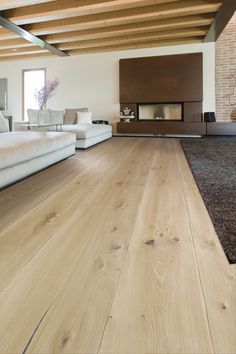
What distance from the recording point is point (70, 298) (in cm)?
104

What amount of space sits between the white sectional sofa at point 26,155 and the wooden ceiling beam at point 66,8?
250 cm

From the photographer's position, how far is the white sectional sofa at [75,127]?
16.5 ft

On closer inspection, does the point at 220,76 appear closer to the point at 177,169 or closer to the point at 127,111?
the point at 127,111

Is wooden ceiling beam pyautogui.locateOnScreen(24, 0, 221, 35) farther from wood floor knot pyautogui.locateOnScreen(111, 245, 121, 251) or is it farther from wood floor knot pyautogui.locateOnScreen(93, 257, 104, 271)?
wood floor knot pyautogui.locateOnScreen(93, 257, 104, 271)

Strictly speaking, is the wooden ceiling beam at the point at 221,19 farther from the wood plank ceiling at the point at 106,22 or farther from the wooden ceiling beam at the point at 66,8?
the wooden ceiling beam at the point at 66,8

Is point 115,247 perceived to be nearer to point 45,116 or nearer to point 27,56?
point 45,116

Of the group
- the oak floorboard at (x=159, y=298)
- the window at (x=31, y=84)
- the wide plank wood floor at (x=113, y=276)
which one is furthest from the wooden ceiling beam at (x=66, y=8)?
the oak floorboard at (x=159, y=298)

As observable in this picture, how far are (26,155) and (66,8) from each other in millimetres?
3412

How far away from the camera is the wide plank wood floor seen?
0.85 meters

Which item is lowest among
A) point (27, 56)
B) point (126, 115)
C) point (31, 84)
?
point (126, 115)

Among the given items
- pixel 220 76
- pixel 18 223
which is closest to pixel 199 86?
pixel 220 76

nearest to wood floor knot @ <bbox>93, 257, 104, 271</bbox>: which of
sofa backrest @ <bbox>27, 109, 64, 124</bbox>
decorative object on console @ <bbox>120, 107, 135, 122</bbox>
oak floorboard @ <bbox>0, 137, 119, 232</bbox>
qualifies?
oak floorboard @ <bbox>0, 137, 119, 232</bbox>

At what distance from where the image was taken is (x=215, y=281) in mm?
1137

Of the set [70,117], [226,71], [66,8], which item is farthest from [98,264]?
[226,71]
